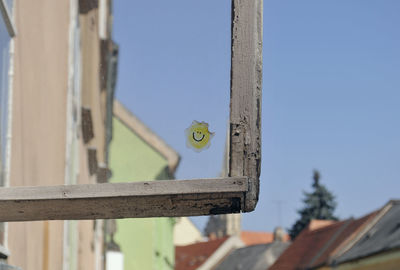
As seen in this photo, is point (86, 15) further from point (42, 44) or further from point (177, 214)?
point (177, 214)

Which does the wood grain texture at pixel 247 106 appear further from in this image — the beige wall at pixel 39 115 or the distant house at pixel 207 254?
the distant house at pixel 207 254

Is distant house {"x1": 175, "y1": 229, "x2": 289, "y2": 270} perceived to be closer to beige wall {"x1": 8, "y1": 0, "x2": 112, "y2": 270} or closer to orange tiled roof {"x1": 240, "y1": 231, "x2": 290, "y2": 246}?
orange tiled roof {"x1": 240, "y1": 231, "x2": 290, "y2": 246}

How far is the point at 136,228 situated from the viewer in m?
24.0

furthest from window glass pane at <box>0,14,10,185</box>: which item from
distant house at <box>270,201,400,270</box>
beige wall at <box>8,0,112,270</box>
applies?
distant house at <box>270,201,400,270</box>

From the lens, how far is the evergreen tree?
2753 inches

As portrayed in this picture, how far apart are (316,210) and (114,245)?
52781mm

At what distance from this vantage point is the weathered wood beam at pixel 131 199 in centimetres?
267

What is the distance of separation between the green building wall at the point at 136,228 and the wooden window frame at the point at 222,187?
18562 millimetres

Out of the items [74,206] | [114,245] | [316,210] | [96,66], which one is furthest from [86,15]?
[316,210]

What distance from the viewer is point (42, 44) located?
18.9ft

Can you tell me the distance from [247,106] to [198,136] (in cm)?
18

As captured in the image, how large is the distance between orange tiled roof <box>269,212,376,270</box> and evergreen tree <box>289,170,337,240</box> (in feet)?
75.0

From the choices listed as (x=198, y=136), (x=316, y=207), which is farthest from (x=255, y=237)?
(x=198, y=136)

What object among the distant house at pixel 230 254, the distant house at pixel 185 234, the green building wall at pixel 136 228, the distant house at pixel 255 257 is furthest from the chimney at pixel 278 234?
the green building wall at pixel 136 228
